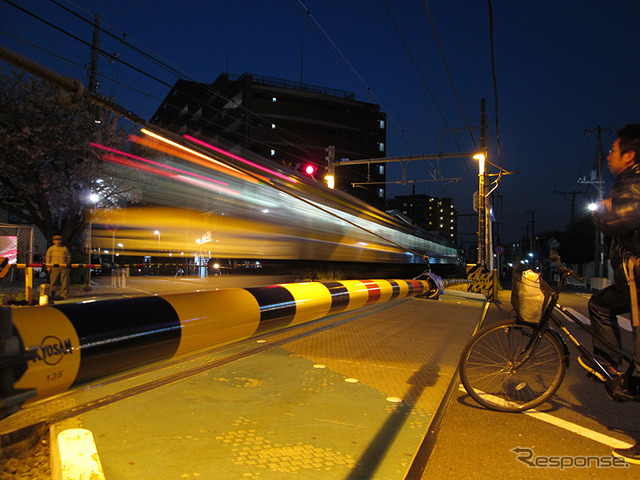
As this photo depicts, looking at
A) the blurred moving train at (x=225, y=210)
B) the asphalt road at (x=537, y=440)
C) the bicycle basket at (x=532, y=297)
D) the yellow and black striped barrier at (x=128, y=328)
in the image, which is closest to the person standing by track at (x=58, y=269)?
the blurred moving train at (x=225, y=210)

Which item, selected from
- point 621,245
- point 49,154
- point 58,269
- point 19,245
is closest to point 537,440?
point 621,245

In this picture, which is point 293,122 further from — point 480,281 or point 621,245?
point 621,245

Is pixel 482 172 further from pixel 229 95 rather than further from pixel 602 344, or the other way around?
pixel 229 95

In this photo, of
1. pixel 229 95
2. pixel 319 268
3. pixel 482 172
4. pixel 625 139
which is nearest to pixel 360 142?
pixel 229 95

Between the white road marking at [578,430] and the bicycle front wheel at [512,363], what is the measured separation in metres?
0.09

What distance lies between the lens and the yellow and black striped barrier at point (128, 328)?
1.63 meters

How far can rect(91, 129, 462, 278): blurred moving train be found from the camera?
6.02 meters

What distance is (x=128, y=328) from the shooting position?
1.99m

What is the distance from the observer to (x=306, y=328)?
230 inches

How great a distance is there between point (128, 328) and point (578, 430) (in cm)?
302

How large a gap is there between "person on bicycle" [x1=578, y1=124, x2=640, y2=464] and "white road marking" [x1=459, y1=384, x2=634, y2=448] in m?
0.16

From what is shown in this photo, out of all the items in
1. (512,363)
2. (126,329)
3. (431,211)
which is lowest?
(512,363)

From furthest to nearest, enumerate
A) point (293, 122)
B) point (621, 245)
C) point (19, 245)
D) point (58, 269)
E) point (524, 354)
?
1. point (293, 122)
2. point (19, 245)
3. point (58, 269)
4. point (524, 354)
5. point (621, 245)

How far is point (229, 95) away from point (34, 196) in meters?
43.8
